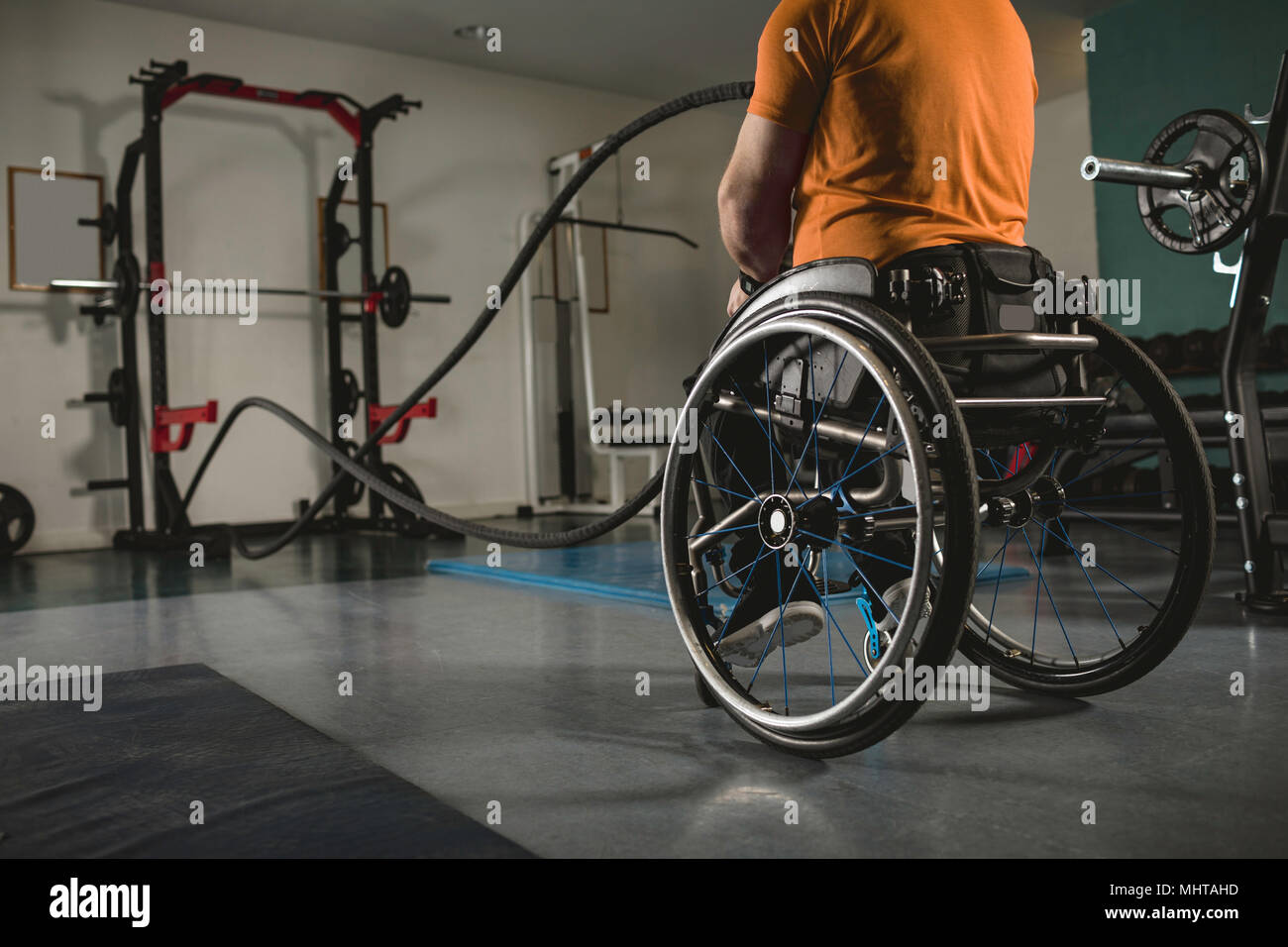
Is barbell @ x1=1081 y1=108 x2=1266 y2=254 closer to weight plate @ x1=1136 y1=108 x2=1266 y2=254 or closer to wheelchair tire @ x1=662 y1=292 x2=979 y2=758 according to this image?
weight plate @ x1=1136 y1=108 x2=1266 y2=254

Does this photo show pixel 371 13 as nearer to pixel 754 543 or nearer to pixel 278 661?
pixel 278 661

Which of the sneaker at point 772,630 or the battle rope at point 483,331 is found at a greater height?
the battle rope at point 483,331

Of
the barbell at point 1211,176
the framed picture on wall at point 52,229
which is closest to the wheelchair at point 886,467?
the barbell at point 1211,176

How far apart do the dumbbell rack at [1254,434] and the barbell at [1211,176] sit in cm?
6

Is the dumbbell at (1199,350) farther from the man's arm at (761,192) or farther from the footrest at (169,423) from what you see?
the footrest at (169,423)

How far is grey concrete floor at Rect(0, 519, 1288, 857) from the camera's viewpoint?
1.19m

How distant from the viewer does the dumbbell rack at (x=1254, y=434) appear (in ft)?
8.18

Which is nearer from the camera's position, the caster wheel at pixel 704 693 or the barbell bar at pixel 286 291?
the caster wheel at pixel 704 693

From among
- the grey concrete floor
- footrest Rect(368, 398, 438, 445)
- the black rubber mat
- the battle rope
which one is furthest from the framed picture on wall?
the black rubber mat

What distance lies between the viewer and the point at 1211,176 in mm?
2510

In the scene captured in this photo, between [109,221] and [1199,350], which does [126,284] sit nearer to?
[109,221]

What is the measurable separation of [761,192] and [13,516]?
176 inches
